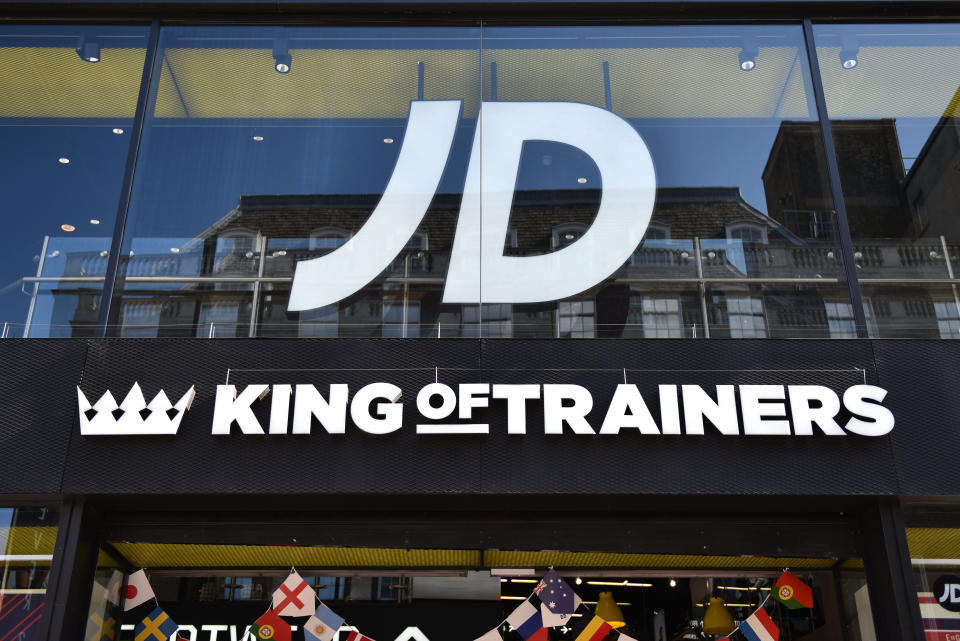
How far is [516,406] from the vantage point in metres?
5.75

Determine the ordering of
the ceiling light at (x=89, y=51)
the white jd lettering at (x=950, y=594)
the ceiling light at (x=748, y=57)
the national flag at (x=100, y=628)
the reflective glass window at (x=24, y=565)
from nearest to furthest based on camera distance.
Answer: the reflective glass window at (x=24, y=565) → the white jd lettering at (x=950, y=594) → the national flag at (x=100, y=628) → the ceiling light at (x=748, y=57) → the ceiling light at (x=89, y=51)

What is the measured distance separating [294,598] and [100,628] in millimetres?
1234

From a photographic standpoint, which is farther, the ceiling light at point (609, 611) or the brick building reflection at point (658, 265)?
the ceiling light at point (609, 611)

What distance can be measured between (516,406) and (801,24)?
3.74m

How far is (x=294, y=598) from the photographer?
6.20m

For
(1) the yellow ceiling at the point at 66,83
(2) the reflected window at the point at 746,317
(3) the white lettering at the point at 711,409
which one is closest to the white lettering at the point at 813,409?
(3) the white lettering at the point at 711,409

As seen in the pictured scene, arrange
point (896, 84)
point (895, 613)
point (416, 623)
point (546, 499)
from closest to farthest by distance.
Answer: point (895, 613) → point (546, 499) → point (416, 623) → point (896, 84)

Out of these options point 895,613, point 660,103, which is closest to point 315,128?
point 660,103

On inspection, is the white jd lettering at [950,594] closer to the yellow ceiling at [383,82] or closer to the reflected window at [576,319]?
the reflected window at [576,319]

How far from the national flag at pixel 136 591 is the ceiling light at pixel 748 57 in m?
5.69

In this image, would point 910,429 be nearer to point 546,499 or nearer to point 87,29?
point 546,499

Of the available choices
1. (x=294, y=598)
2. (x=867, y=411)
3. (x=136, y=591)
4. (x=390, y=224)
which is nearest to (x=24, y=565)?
(x=136, y=591)

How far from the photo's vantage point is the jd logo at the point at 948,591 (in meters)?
5.66

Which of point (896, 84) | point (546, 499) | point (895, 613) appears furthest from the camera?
point (896, 84)
